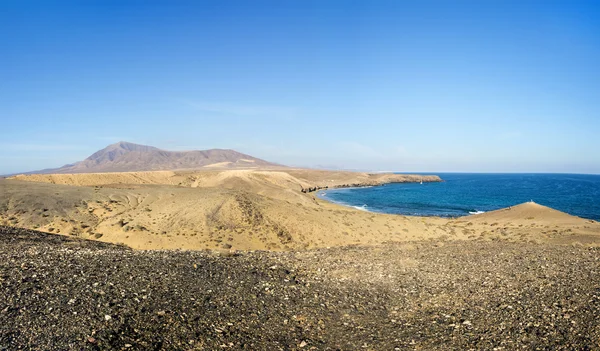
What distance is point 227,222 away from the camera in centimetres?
2916

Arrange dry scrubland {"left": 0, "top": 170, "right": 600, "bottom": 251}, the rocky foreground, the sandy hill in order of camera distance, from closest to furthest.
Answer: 1. the rocky foreground
2. dry scrubland {"left": 0, "top": 170, "right": 600, "bottom": 251}
3. the sandy hill

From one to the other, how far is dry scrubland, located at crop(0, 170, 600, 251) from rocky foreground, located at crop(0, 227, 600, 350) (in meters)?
10.9

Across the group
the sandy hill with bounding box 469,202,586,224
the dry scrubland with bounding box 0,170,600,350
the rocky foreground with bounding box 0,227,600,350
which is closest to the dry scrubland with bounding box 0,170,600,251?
the sandy hill with bounding box 469,202,586,224

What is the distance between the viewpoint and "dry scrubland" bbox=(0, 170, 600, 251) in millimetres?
26141

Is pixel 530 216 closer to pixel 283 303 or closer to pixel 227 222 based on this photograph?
pixel 227 222

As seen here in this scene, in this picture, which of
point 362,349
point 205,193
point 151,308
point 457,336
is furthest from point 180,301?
point 205,193

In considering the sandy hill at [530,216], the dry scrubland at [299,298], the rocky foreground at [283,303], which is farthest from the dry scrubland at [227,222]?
the rocky foreground at [283,303]

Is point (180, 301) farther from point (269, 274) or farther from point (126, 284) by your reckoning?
point (269, 274)

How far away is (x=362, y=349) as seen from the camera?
857 cm

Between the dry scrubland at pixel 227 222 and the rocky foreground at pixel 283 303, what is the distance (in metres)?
10.9

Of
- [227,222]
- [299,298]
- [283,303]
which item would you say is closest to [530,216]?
[227,222]

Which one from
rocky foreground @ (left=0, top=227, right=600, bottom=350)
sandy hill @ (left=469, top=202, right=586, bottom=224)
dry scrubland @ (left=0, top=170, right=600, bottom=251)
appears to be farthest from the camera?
sandy hill @ (left=469, top=202, right=586, bottom=224)

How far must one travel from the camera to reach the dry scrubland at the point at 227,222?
85.8ft

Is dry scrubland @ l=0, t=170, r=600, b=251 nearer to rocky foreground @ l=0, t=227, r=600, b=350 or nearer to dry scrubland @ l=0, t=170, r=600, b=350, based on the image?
dry scrubland @ l=0, t=170, r=600, b=350
